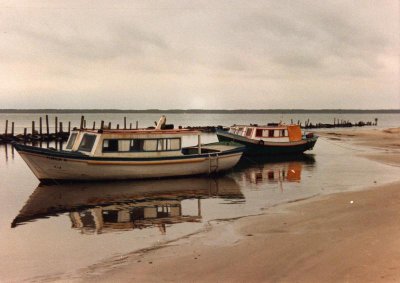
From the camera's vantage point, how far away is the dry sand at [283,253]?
27.7ft

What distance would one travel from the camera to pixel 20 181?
23.6 meters

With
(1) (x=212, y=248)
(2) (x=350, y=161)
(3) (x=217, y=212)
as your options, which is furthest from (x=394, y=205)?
(2) (x=350, y=161)

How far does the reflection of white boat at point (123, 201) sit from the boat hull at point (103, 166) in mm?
440

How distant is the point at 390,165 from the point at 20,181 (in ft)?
76.8

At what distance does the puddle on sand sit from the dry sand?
3.77ft

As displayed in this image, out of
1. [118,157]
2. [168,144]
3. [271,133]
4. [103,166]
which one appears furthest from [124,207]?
[271,133]

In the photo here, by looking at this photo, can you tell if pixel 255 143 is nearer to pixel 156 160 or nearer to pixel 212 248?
pixel 156 160

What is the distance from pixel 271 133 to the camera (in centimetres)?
3547

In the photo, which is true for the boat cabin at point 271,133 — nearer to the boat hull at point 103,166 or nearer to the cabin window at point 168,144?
the boat hull at point 103,166

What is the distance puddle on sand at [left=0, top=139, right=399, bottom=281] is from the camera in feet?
35.7

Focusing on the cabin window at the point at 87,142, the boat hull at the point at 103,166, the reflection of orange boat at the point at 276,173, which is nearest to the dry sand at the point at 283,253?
the boat hull at the point at 103,166

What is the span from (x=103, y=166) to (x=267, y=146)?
1678 centimetres

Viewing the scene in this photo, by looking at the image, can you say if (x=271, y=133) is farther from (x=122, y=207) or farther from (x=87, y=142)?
(x=122, y=207)

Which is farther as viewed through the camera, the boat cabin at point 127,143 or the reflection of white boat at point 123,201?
the boat cabin at point 127,143
